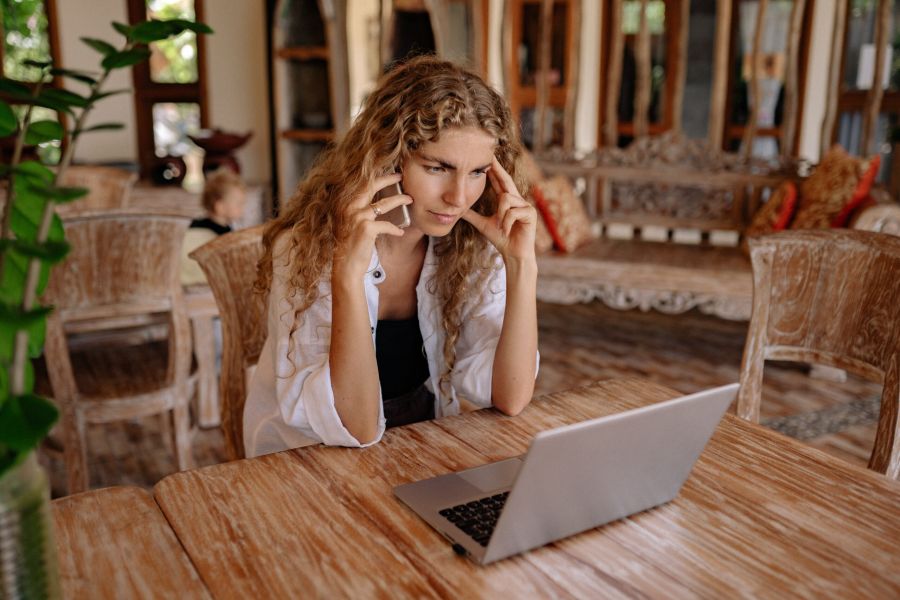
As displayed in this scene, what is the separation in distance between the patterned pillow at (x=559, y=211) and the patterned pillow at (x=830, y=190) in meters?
1.08

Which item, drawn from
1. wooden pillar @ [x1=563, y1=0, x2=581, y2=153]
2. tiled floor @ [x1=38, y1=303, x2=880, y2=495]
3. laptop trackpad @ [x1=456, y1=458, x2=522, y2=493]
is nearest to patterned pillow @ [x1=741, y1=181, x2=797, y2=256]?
tiled floor @ [x1=38, y1=303, x2=880, y2=495]

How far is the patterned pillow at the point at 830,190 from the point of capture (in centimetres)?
348

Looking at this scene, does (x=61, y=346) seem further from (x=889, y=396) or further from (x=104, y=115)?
(x=104, y=115)

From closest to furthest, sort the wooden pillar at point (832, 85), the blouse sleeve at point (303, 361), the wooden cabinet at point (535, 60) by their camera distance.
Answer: the blouse sleeve at point (303, 361) < the wooden pillar at point (832, 85) < the wooden cabinet at point (535, 60)

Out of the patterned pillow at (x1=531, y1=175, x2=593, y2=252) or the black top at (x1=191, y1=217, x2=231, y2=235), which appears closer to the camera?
the black top at (x1=191, y1=217, x2=231, y2=235)

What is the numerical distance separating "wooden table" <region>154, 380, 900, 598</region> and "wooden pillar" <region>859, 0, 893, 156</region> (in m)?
3.35

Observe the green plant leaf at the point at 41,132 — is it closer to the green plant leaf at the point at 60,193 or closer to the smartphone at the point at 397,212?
the green plant leaf at the point at 60,193

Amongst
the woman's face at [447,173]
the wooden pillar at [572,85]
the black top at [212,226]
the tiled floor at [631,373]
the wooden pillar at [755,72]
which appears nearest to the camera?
the woman's face at [447,173]

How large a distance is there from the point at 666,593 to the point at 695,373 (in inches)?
119

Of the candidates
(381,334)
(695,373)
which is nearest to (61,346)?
(381,334)

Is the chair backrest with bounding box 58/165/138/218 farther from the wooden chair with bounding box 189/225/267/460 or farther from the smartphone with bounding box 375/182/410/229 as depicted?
the smartphone with bounding box 375/182/410/229

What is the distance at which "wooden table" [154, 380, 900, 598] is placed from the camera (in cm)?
83

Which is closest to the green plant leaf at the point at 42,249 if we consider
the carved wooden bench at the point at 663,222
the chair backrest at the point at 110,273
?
the chair backrest at the point at 110,273

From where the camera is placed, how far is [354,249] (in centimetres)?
126
